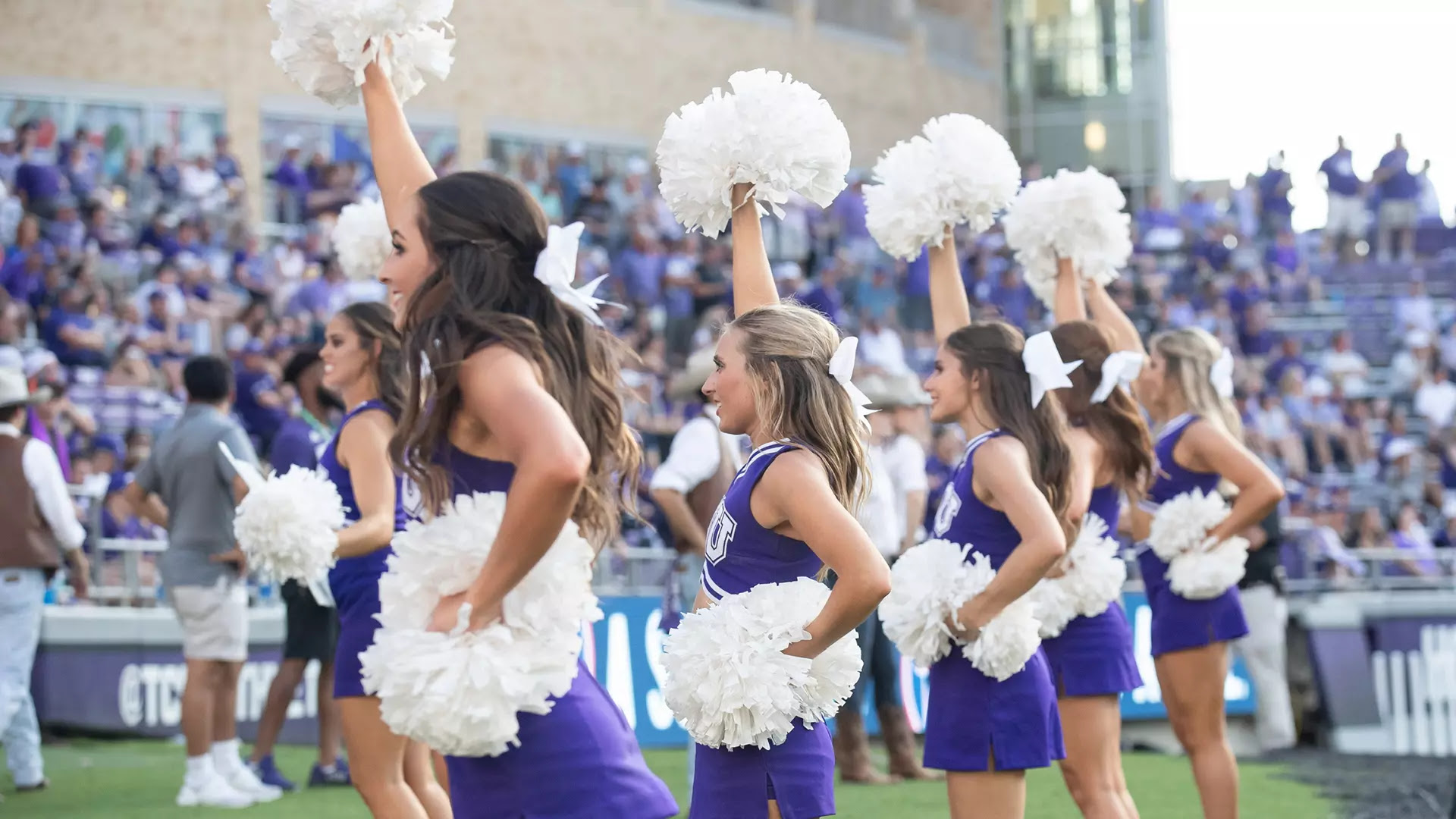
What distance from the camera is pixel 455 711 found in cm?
259

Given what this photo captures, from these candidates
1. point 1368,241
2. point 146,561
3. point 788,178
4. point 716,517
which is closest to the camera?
point 716,517

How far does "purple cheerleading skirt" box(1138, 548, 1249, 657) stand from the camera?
17.5 feet

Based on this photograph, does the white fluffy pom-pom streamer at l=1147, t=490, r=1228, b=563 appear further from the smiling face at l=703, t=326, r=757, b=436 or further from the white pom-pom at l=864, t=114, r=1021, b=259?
the smiling face at l=703, t=326, r=757, b=436

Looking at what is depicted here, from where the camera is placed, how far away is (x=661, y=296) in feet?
53.1

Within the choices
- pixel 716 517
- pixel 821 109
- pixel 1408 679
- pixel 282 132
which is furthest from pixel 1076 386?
pixel 282 132

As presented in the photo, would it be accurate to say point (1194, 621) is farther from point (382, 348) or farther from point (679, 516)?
point (382, 348)

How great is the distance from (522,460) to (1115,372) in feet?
8.55

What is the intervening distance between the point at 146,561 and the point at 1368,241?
55.2 ft

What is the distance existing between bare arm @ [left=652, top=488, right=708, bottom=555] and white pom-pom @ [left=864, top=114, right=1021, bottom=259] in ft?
7.84

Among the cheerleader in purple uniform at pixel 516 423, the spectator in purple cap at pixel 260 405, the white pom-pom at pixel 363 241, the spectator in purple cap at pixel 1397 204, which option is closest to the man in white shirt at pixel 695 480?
the white pom-pom at pixel 363 241

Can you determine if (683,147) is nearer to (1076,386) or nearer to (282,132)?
(1076,386)

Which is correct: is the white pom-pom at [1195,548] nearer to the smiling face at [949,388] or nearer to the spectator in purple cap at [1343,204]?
the smiling face at [949,388]

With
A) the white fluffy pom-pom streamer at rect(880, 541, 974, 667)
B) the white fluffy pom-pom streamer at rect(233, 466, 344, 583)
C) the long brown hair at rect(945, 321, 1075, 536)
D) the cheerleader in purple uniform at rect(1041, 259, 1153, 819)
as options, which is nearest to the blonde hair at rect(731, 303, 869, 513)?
the white fluffy pom-pom streamer at rect(880, 541, 974, 667)

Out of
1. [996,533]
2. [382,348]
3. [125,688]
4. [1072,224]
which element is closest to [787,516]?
[996,533]
